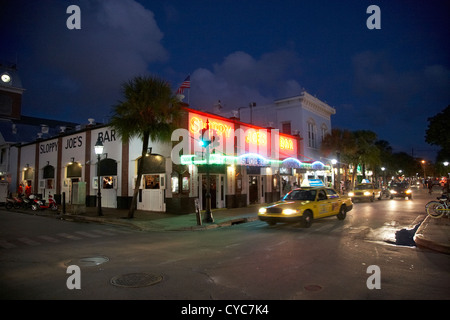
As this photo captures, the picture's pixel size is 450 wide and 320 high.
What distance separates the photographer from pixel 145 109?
591 inches

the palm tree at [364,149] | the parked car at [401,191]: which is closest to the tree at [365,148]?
the palm tree at [364,149]

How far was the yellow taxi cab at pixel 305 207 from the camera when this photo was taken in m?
11.4

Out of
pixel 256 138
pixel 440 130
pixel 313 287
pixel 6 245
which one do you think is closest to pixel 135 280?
pixel 313 287

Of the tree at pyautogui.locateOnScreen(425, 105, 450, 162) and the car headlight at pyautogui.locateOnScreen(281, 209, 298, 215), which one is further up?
the tree at pyautogui.locateOnScreen(425, 105, 450, 162)

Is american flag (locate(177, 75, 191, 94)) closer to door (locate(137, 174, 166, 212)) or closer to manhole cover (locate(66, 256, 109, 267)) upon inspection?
door (locate(137, 174, 166, 212))

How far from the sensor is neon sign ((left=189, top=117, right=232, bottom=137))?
19.0 meters

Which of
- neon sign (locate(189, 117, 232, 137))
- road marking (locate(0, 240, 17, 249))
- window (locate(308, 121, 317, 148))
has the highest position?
window (locate(308, 121, 317, 148))

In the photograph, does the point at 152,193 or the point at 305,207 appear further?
the point at 152,193

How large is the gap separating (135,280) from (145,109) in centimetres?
1074

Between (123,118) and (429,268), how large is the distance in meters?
13.8

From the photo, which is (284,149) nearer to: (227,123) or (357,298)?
(227,123)

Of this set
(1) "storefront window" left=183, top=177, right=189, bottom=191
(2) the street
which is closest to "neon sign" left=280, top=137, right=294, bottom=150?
(1) "storefront window" left=183, top=177, right=189, bottom=191

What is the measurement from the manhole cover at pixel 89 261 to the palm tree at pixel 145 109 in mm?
8803

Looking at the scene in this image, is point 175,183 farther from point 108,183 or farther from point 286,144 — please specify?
point 286,144
